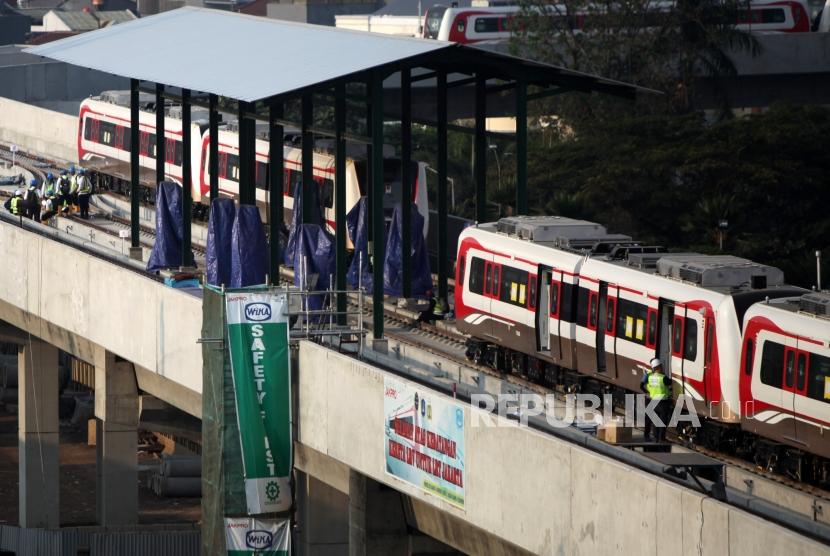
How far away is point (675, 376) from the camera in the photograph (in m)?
29.1

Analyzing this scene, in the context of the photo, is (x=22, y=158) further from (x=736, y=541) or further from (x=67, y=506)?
(x=736, y=541)

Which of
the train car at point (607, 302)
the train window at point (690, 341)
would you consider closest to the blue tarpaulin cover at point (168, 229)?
the train car at point (607, 302)

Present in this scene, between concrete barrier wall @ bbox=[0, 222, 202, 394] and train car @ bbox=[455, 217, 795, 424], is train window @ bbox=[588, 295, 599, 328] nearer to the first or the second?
train car @ bbox=[455, 217, 795, 424]

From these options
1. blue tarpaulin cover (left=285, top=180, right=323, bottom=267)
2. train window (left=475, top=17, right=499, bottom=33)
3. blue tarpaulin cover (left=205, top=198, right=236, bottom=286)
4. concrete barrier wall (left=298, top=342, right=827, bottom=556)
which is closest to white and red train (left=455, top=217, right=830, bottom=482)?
concrete barrier wall (left=298, top=342, right=827, bottom=556)

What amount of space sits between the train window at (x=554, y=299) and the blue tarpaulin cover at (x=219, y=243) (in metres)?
9.36

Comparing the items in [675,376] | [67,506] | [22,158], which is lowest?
[67,506]

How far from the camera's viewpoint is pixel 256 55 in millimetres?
40094

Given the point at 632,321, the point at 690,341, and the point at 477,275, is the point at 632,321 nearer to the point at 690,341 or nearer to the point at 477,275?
the point at 690,341

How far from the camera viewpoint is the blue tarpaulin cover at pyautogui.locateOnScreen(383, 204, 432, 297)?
130 feet

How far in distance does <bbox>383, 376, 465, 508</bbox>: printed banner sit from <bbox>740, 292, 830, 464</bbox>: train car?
4.41 metres

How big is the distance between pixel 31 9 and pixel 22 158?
94009 mm

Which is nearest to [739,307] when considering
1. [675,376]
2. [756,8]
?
[675,376]

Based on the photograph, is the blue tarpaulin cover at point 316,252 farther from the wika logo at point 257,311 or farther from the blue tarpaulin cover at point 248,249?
the wika logo at point 257,311

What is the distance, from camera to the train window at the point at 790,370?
26172mm
